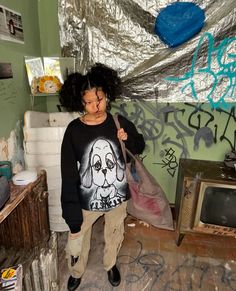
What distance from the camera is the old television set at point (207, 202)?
150cm

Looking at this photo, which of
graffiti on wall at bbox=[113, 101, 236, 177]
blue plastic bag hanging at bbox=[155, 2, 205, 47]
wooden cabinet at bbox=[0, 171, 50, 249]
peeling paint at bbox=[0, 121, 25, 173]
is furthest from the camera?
graffiti on wall at bbox=[113, 101, 236, 177]

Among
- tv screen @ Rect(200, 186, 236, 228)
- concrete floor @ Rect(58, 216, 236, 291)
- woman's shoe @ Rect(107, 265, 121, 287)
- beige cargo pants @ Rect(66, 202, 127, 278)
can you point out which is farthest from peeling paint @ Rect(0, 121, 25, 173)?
tv screen @ Rect(200, 186, 236, 228)

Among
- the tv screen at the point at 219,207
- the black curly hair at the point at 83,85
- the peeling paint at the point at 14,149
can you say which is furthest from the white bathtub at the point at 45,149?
the tv screen at the point at 219,207

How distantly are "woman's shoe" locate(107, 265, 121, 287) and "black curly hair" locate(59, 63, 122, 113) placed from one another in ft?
3.23

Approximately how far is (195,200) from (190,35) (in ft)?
3.48

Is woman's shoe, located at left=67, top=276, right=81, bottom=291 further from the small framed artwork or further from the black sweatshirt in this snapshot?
the small framed artwork

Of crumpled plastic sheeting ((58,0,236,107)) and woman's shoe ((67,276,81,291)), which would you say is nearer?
woman's shoe ((67,276,81,291))

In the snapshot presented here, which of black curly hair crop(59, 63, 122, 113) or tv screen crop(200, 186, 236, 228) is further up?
black curly hair crop(59, 63, 122, 113)

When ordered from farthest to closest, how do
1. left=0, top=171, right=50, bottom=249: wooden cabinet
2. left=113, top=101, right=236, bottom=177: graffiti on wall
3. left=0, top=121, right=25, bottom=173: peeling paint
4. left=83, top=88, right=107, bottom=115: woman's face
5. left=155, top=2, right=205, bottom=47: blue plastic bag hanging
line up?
left=113, top=101, right=236, bottom=177: graffiti on wall → left=155, top=2, right=205, bottom=47: blue plastic bag hanging → left=0, top=121, right=25, bottom=173: peeling paint → left=0, top=171, right=50, bottom=249: wooden cabinet → left=83, top=88, right=107, bottom=115: woman's face

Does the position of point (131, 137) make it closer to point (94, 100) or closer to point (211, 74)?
point (94, 100)

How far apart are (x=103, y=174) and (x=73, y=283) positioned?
28.1 inches

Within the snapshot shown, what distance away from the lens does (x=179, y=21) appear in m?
1.50

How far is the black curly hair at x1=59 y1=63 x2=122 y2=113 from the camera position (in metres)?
1.13

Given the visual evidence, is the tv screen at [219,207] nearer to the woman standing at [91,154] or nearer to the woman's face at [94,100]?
the woman standing at [91,154]
